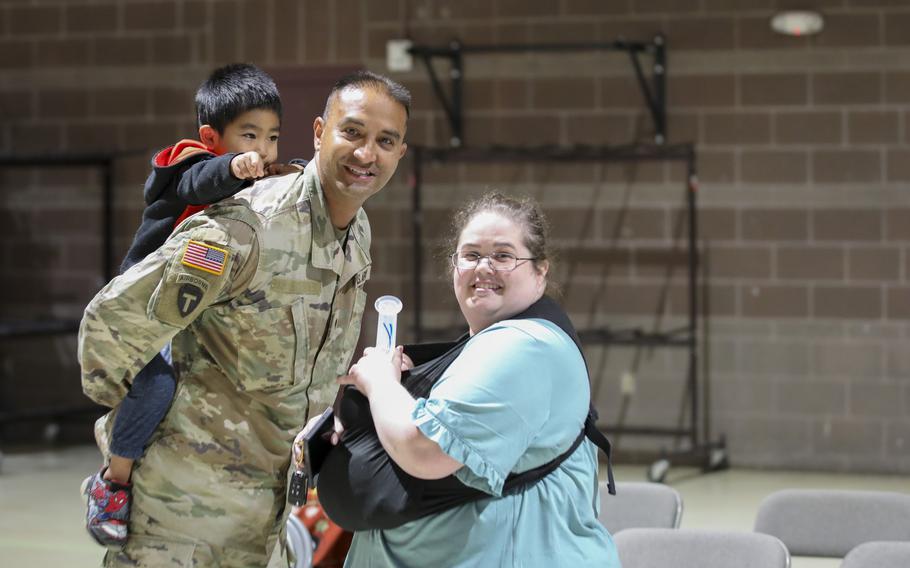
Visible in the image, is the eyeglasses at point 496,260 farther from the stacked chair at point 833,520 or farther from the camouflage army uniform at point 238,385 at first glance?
the stacked chair at point 833,520

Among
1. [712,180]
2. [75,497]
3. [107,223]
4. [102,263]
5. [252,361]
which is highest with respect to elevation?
[712,180]

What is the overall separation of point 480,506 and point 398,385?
24 centimetres

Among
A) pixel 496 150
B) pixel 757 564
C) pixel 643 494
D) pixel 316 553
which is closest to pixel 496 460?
pixel 757 564

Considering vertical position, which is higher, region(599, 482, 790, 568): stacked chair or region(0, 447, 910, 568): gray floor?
region(599, 482, 790, 568): stacked chair

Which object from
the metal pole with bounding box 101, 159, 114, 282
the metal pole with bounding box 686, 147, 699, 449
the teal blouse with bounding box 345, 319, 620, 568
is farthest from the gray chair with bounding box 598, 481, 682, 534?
the metal pole with bounding box 101, 159, 114, 282

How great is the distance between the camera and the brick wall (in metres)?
6.52

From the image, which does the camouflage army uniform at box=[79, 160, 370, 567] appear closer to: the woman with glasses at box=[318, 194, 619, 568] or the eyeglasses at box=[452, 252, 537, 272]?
the woman with glasses at box=[318, 194, 619, 568]

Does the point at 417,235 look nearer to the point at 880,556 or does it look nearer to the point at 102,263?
the point at 102,263

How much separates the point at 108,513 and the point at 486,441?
711 mm

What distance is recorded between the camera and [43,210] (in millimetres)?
7699

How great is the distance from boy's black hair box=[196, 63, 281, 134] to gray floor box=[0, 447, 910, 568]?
2689 mm

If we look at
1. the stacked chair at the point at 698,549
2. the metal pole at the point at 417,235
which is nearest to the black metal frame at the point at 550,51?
the metal pole at the point at 417,235

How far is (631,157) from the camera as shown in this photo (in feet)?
21.9

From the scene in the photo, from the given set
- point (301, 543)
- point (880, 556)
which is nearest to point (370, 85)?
point (880, 556)
